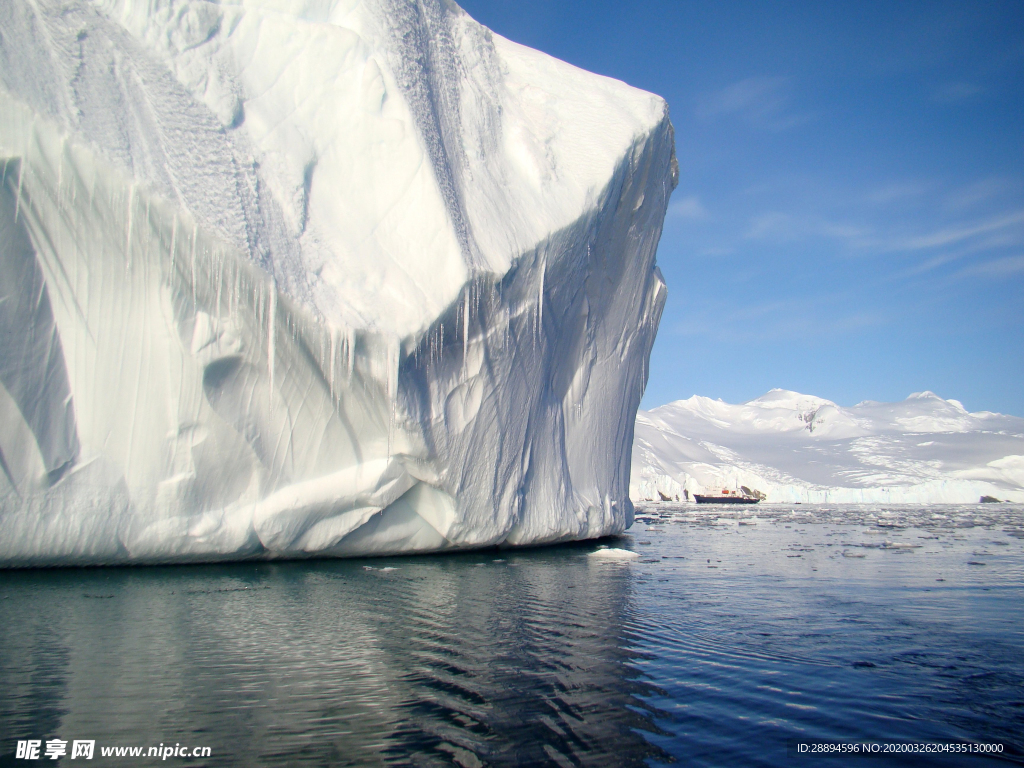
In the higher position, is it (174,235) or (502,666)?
(174,235)

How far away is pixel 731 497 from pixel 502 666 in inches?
1500

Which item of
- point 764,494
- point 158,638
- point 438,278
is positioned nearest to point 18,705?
point 158,638

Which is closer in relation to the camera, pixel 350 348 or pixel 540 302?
pixel 350 348

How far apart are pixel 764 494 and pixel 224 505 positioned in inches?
1583

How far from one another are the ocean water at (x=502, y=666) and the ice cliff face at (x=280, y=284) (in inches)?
52.1

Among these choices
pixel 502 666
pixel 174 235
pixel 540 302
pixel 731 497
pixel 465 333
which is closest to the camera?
pixel 502 666

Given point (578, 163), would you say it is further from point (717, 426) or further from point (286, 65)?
point (717, 426)

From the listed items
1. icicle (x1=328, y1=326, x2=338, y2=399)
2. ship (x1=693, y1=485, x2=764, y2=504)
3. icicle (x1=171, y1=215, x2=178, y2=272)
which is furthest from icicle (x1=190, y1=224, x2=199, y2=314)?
ship (x1=693, y1=485, x2=764, y2=504)

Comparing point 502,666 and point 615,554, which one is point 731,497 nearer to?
point 615,554

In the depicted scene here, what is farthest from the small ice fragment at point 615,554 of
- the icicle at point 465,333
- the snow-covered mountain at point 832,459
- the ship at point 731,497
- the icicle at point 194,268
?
the snow-covered mountain at point 832,459

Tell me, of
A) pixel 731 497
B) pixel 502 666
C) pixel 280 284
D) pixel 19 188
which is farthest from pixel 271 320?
pixel 731 497

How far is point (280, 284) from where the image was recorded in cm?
929

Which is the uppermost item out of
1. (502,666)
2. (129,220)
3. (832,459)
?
(129,220)

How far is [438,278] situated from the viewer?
10.5 m
